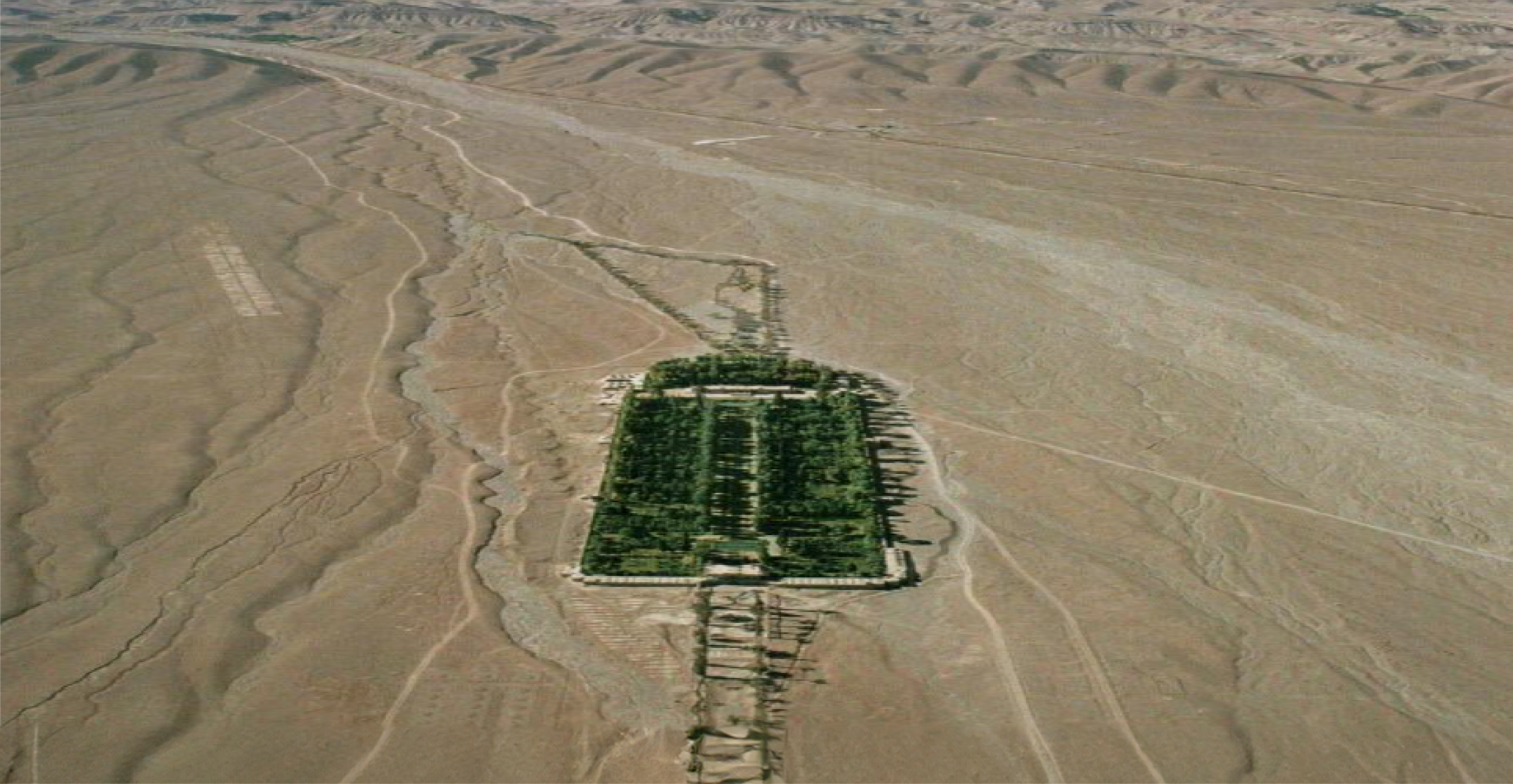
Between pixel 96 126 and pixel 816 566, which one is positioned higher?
pixel 816 566

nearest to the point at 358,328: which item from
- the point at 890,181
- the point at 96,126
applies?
the point at 890,181

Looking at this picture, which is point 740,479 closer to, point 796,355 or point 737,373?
point 737,373

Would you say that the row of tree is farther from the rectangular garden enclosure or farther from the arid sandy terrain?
the arid sandy terrain

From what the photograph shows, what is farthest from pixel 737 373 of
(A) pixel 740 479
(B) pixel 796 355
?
(A) pixel 740 479

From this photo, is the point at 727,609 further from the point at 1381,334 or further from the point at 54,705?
the point at 1381,334

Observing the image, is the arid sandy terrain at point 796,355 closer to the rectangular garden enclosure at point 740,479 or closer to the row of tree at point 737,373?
the rectangular garden enclosure at point 740,479
